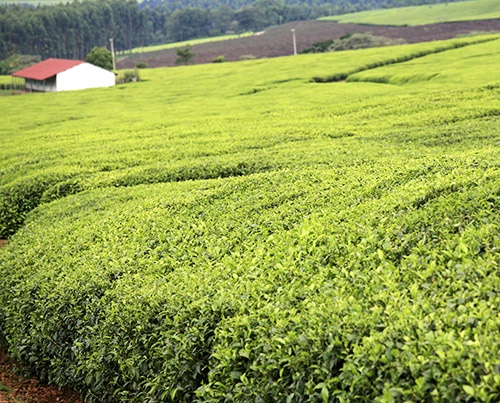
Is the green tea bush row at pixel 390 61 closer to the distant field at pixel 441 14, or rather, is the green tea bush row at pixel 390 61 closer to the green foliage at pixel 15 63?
the distant field at pixel 441 14

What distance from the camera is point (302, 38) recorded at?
116250 mm

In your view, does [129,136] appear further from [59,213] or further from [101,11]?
[101,11]

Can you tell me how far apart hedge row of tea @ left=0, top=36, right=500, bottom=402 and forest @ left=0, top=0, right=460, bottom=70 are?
332 feet

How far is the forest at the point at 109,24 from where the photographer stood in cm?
13150

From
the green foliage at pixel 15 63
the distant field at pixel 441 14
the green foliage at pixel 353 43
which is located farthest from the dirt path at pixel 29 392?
the distant field at pixel 441 14

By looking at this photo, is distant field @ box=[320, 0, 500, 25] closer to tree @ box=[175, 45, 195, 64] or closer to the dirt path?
tree @ box=[175, 45, 195, 64]

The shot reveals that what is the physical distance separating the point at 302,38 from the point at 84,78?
49.7 meters

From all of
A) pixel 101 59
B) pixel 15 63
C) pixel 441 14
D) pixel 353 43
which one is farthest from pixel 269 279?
pixel 441 14

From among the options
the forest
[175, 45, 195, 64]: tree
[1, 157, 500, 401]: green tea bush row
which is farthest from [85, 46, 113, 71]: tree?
[1, 157, 500, 401]: green tea bush row

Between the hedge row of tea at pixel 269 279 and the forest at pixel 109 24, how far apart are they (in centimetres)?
10128

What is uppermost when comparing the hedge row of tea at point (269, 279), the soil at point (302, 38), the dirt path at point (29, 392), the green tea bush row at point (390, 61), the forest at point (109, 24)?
the forest at point (109, 24)

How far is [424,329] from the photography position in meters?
6.20

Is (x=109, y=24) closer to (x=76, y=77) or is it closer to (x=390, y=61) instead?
(x=76, y=77)

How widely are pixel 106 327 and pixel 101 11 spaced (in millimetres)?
149055
